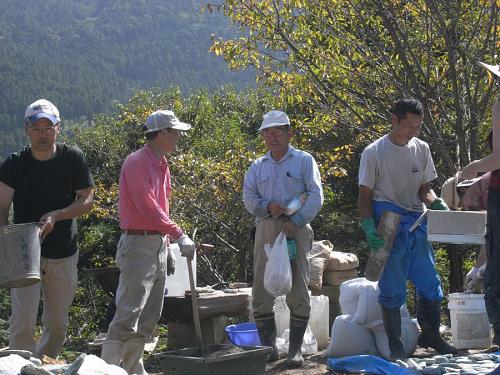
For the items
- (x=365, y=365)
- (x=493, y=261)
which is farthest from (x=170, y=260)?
(x=493, y=261)

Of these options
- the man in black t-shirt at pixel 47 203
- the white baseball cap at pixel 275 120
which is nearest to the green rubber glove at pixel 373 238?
the white baseball cap at pixel 275 120

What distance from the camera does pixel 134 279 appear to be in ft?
19.2

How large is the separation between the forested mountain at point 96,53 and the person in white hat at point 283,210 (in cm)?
4763

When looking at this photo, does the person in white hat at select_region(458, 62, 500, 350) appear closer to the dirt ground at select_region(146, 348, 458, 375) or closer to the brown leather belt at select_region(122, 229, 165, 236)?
the dirt ground at select_region(146, 348, 458, 375)

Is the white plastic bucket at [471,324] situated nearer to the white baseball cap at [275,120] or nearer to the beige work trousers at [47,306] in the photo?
the white baseball cap at [275,120]

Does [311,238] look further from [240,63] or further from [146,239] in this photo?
[240,63]

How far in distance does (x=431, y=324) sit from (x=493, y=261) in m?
2.04

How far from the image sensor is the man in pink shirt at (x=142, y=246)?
584cm

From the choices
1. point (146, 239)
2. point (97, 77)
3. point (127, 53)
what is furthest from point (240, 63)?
point (127, 53)

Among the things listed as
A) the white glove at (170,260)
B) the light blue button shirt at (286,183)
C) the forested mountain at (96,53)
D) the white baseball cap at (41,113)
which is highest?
the forested mountain at (96,53)

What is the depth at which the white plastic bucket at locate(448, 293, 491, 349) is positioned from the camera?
717cm

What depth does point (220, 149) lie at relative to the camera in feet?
46.8

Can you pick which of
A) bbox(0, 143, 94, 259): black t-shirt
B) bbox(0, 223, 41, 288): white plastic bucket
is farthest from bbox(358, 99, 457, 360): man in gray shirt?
bbox(0, 223, 41, 288): white plastic bucket

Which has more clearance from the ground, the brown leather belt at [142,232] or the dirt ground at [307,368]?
the brown leather belt at [142,232]
